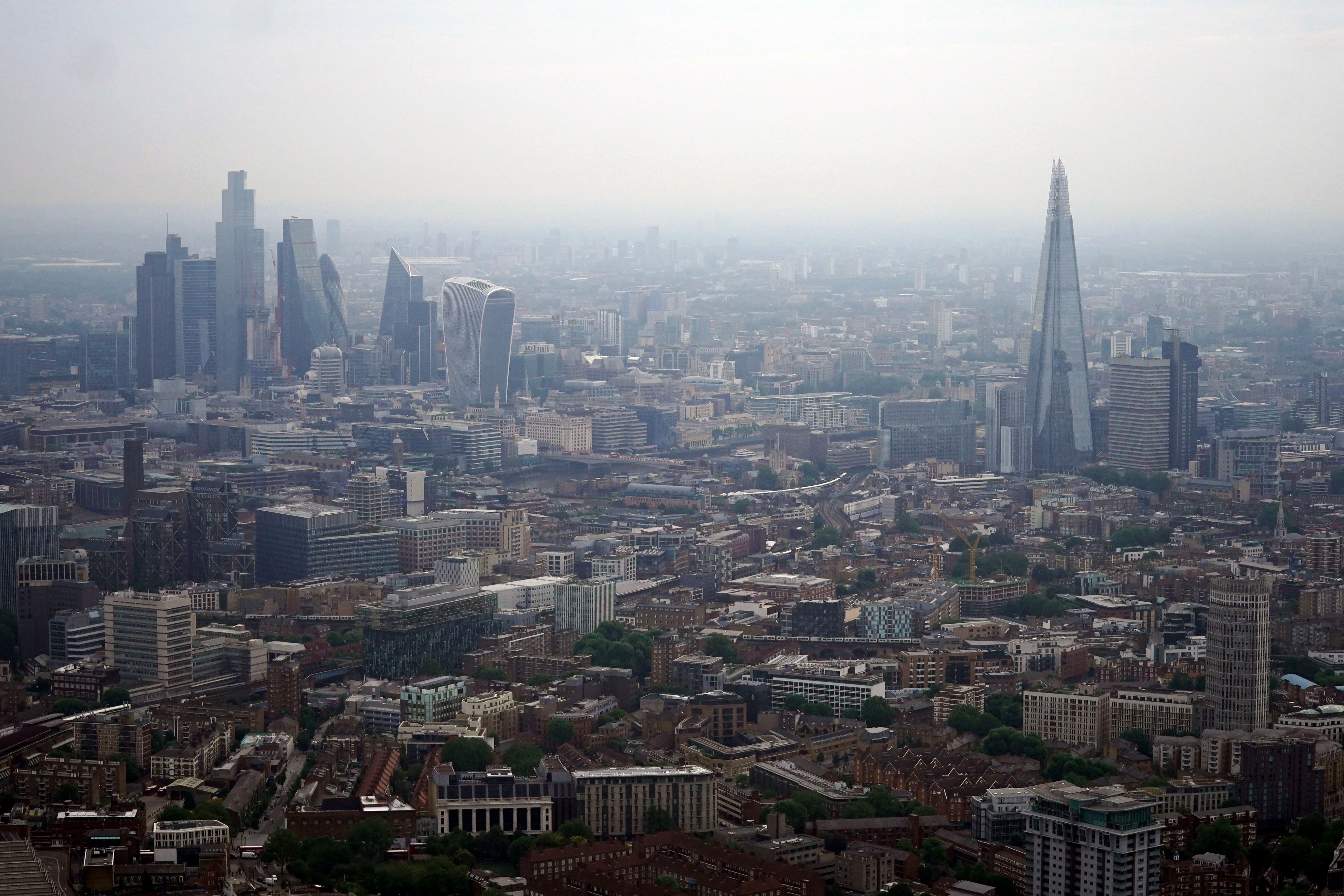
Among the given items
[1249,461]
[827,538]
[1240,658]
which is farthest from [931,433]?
[1240,658]

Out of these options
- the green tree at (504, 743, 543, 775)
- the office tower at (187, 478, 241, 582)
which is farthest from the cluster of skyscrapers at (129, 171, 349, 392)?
the green tree at (504, 743, 543, 775)

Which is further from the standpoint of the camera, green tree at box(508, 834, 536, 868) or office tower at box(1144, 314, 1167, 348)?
office tower at box(1144, 314, 1167, 348)

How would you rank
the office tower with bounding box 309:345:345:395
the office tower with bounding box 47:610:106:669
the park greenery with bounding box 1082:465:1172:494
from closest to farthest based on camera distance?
the office tower with bounding box 47:610:106:669 → the park greenery with bounding box 1082:465:1172:494 → the office tower with bounding box 309:345:345:395

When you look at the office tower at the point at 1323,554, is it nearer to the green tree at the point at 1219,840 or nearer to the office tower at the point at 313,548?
the office tower at the point at 313,548

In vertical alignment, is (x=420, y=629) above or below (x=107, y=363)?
below

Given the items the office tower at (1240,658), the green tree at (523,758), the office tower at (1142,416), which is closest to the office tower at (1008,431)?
the office tower at (1142,416)

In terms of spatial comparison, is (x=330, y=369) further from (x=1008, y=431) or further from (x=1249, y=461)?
(x=1249, y=461)

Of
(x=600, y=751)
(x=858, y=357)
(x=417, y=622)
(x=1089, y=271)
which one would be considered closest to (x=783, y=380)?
(x=858, y=357)

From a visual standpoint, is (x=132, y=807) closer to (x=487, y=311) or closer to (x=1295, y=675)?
(x=1295, y=675)

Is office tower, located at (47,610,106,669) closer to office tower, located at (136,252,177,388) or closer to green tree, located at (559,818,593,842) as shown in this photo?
green tree, located at (559,818,593,842)
